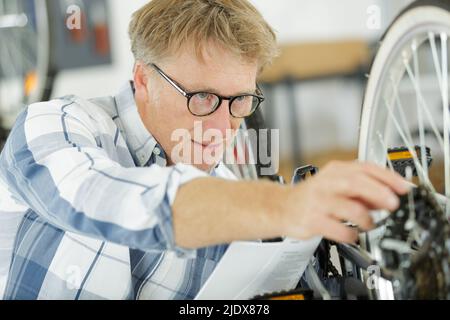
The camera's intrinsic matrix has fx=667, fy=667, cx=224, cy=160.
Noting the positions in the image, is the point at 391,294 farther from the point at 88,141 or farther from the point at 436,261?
the point at 88,141

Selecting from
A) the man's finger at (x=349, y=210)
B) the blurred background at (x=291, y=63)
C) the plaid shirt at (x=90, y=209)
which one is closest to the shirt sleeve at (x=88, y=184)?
the plaid shirt at (x=90, y=209)

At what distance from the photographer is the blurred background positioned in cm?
277

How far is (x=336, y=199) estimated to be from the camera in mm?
438

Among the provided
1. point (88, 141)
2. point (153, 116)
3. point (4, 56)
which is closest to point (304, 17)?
point (4, 56)

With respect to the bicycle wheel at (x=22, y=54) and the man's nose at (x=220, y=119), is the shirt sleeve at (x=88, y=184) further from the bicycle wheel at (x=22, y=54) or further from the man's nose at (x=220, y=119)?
the bicycle wheel at (x=22, y=54)

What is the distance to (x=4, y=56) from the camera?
2.73 m

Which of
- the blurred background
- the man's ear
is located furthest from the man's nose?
the blurred background

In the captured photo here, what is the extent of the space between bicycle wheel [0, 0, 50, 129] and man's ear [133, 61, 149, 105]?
3.23ft

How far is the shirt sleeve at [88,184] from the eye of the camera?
0.49m

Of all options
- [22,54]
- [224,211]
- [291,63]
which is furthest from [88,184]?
[291,63]

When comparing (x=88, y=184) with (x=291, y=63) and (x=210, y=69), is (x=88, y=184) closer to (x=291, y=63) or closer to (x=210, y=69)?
(x=210, y=69)

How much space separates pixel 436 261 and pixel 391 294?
0.47ft
